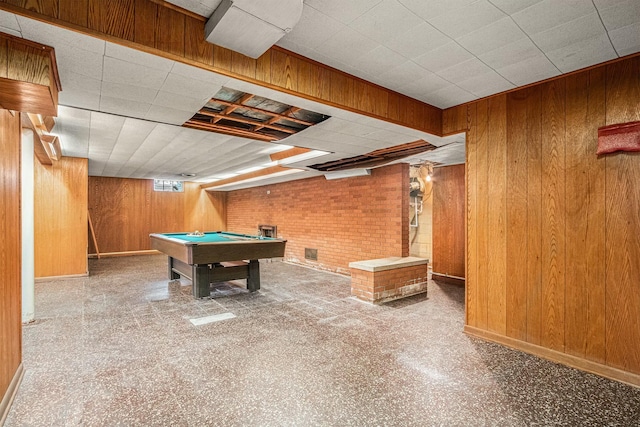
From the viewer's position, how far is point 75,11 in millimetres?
1649

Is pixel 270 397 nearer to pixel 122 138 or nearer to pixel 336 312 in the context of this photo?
pixel 336 312

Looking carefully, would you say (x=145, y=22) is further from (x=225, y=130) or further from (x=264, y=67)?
(x=225, y=130)

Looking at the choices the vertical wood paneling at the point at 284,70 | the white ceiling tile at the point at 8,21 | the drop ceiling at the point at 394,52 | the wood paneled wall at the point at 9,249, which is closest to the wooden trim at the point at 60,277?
the drop ceiling at the point at 394,52

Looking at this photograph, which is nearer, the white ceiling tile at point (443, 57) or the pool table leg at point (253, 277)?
the white ceiling tile at point (443, 57)

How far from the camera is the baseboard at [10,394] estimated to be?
192 centimetres

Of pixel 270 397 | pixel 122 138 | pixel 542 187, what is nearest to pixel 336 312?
pixel 270 397

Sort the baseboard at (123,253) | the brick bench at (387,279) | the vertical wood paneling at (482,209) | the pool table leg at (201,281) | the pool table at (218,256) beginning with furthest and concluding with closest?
the baseboard at (123,253)
the pool table leg at (201,281)
the brick bench at (387,279)
the pool table at (218,256)
the vertical wood paneling at (482,209)

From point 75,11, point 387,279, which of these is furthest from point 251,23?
point 387,279

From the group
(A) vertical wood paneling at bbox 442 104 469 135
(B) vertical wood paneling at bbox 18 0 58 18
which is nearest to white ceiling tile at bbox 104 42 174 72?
(B) vertical wood paneling at bbox 18 0 58 18

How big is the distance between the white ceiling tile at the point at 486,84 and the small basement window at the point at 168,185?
10151mm

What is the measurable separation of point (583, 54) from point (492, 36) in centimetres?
86

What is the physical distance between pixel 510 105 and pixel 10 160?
430cm

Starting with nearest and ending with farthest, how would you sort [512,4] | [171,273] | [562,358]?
[512,4]
[562,358]
[171,273]

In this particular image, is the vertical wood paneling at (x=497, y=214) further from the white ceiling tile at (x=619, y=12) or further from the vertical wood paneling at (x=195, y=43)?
the vertical wood paneling at (x=195, y=43)
